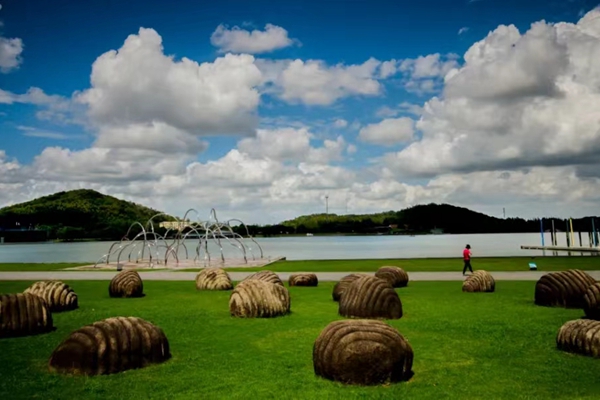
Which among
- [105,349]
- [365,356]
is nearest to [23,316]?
[105,349]

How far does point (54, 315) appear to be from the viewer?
61.6ft

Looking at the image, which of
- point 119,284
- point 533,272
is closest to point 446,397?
point 119,284

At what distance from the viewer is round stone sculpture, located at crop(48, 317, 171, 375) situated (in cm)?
1052

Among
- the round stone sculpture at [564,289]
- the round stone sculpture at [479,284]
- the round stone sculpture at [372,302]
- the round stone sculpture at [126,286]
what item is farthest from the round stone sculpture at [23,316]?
the round stone sculpture at [479,284]

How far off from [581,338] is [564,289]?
8164mm

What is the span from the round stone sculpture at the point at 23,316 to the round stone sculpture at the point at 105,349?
4344mm

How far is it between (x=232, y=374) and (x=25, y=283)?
25927 millimetres

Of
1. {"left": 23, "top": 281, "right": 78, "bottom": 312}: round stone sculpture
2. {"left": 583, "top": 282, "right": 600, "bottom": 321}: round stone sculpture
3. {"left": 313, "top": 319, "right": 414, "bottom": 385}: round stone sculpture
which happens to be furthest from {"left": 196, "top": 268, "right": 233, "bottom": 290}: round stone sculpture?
{"left": 313, "top": 319, "right": 414, "bottom": 385}: round stone sculpture

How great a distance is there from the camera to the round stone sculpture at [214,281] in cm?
2703

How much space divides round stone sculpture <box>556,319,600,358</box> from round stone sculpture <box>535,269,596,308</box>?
24.1 ft

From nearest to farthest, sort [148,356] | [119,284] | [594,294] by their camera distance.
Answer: [148,356] → [594,294] → [119,284]

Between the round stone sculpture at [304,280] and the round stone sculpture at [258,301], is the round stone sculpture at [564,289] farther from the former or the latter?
the round stone sculpture at [304,280]

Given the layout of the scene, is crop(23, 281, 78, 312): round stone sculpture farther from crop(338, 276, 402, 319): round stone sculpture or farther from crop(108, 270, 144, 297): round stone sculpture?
crop(338, 276, 402, 319): round stone sculpture

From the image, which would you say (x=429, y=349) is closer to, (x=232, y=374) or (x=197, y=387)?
(x=232, y=374)
